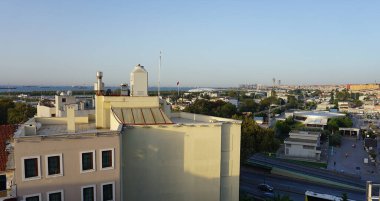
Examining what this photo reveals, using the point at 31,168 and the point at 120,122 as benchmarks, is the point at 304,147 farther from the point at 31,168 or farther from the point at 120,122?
the point at 31,168

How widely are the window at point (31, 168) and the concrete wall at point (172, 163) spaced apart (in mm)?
5908

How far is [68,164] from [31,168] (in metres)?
1.96

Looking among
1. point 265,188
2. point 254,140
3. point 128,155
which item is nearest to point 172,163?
point 128,155

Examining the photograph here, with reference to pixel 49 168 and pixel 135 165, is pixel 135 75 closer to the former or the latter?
pixel 135 165

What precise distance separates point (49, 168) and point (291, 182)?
128ft

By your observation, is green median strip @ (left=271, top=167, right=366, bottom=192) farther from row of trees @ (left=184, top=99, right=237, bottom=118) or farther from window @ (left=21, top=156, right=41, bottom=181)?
window @ (left=21, top=156, right=41, bottom=181)

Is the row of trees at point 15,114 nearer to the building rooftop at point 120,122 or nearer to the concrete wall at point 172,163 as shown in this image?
the building rooftop at point 120,122

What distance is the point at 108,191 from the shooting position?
65.4ft

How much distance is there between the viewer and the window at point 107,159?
19.6 metres

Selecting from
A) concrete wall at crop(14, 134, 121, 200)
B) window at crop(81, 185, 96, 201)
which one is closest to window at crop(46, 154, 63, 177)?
concrete wall at crop(14, 134, 121, 200)

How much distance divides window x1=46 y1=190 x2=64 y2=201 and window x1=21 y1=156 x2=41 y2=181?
1231 mm

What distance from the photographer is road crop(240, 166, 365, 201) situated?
42.2 meters

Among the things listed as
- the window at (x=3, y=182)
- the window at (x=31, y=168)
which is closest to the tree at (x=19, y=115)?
the window at (x=3, y=182)

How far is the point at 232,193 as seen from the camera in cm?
2567
